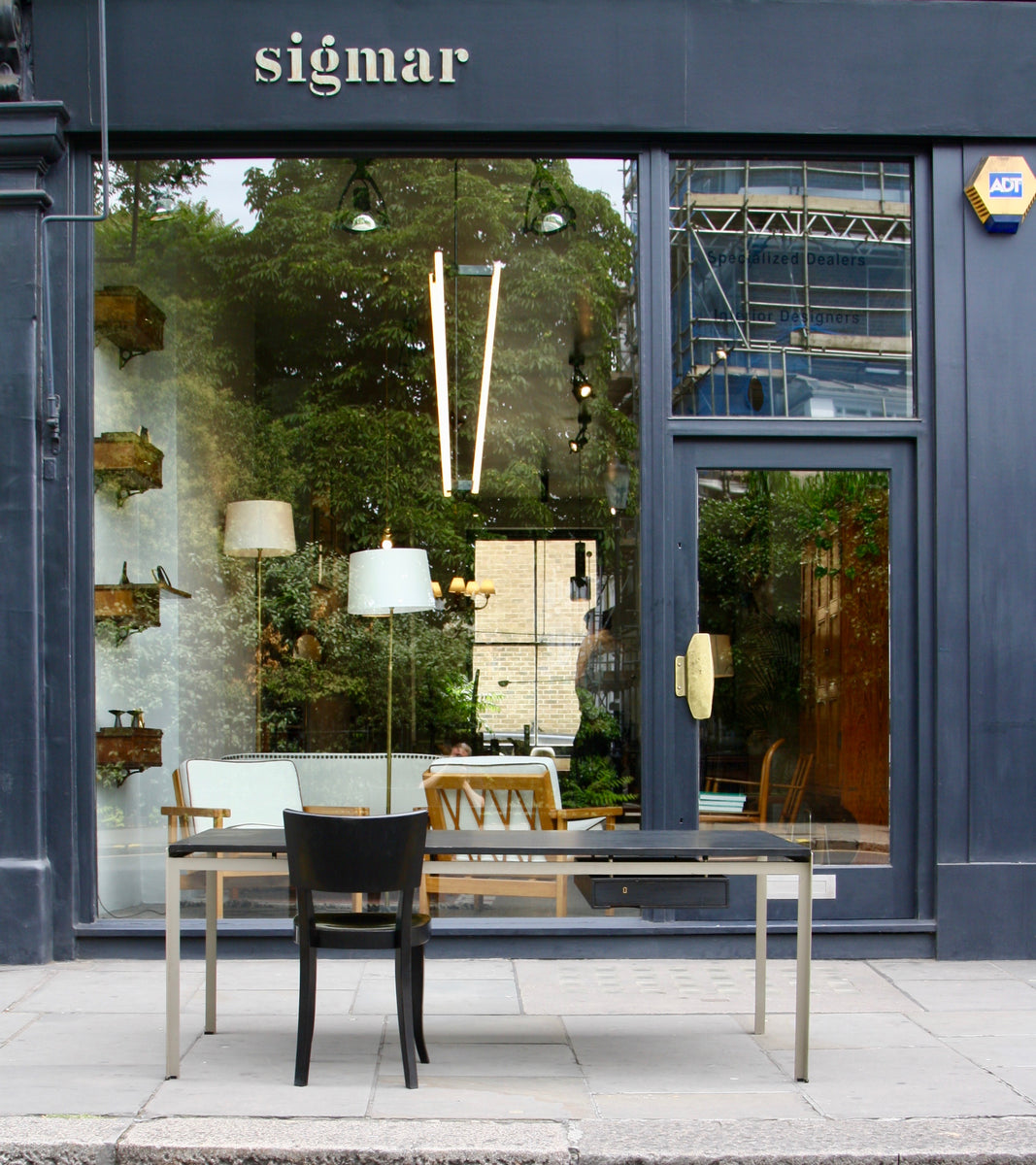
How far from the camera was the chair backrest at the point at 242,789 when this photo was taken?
7.54 meters

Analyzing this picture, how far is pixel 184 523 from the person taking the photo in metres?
8.63

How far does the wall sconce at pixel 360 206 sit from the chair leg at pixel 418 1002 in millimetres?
4158

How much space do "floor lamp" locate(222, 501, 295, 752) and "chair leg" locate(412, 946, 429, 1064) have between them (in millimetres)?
4667

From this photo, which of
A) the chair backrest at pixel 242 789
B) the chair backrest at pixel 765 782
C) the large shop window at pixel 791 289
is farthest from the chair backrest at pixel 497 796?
the large shop window at pixel 791 289

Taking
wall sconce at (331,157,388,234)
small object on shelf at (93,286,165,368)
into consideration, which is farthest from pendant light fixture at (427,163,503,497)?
small object on shelf at (93,286,165,368)

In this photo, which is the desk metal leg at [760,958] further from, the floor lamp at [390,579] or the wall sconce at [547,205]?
the wall sconce at [547,205]

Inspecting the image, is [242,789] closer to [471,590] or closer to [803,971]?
[471,590]

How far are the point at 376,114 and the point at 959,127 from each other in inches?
115

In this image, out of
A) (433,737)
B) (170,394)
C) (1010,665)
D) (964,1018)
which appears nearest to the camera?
(964,1018)

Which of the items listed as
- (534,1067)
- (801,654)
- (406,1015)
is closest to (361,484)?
(801,654)

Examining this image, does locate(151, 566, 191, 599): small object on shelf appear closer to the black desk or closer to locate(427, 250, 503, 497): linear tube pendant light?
locate(427, 250, 503, 497): linear tube pendant light

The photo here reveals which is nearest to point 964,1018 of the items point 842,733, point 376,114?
point 842,733

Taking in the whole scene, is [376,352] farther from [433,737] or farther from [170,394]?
[433,737]

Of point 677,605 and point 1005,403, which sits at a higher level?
point 1005,403
